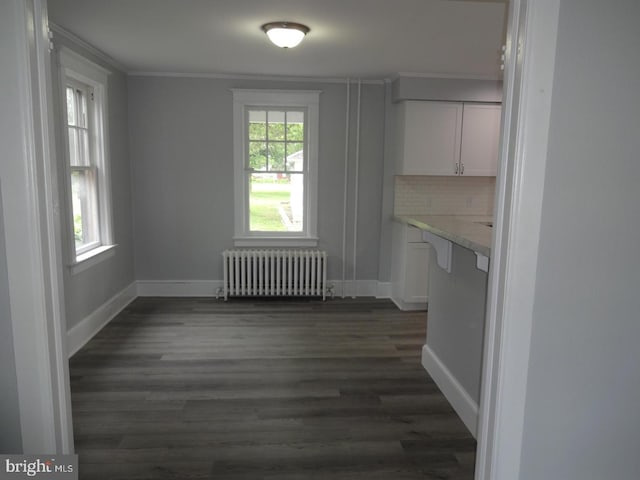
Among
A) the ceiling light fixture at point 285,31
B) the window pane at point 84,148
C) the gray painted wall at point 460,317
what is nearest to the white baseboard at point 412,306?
the gray painted wall at point 460,317

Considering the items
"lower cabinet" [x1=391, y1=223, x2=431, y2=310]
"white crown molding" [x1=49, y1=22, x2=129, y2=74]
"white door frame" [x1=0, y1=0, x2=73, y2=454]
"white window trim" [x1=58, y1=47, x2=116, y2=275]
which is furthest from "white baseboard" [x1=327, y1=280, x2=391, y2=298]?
"white door frame" [x1=0, y1=0, x2=73, y2=454]

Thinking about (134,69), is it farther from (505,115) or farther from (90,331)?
(505,115)

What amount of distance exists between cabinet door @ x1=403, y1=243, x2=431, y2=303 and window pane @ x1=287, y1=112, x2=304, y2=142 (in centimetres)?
172

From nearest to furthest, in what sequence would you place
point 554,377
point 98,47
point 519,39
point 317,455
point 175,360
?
1. point 519,39
2. point 554,377
3. point 317,455
4. point 175,360
5. point 98,47

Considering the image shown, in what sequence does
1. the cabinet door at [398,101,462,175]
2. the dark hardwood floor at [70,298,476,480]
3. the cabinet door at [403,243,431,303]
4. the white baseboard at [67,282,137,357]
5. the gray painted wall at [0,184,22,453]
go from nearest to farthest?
1. the gray painted wall at [0,184,22,453]
2. the dark hardwood floor at [70,298,476,480]
3. the white baseboard at [67,282,137,357]
4. the cabinet door at [398,101,462,175]
5. the cabinet door at [403,243,431,303]

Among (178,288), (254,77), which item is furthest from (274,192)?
(178,288)

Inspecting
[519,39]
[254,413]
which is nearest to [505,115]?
[519,39]

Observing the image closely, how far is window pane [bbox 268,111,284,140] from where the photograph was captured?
5.14m

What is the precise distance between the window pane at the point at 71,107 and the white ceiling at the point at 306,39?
465 mm

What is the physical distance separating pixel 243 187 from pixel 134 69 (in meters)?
1.65

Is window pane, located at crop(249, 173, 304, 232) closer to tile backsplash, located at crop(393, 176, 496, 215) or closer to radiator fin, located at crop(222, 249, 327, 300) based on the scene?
radiator fin, located at crop(222, 249, 327, 300)

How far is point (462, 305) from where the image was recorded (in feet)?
9.35

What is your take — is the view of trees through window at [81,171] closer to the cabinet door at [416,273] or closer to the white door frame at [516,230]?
the cabinet door at [416,273]

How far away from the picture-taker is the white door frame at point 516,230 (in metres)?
1.27
